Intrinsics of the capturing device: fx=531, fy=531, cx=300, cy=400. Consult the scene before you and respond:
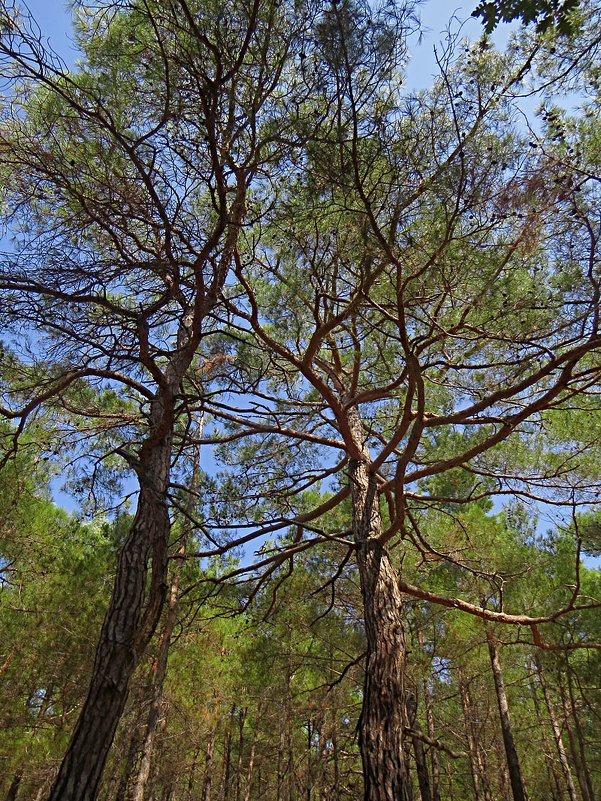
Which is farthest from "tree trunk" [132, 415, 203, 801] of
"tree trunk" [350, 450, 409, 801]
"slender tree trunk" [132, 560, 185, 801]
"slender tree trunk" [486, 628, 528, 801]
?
"slender tree trunk" [486, 628, 528, 801]

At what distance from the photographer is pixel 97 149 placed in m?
3.31

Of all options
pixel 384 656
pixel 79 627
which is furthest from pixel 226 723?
pixel 384 656

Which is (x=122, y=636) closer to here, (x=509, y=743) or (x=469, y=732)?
(x=509, y=743)

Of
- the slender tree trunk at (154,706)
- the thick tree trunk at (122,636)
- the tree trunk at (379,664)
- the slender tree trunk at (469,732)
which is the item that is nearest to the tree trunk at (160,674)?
the slender tree trunk at (154,706)

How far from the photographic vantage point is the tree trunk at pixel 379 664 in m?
2.68

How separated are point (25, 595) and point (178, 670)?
2456 millimetres

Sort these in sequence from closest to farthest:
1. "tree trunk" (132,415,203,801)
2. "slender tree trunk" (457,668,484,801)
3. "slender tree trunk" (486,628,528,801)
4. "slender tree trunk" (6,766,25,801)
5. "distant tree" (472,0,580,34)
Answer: "distant tree" (472,0,580,34)
"tree trunk" (132,415,203,801)
"slender tree trunk" (486,628,528,801)
"slender tree trunk" (6,766,25,801)
"slender tree trunk" (457,668,484,801)

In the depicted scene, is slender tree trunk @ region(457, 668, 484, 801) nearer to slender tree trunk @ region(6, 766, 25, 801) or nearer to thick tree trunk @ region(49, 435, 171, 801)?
slender tree trunk @ region(6, 766, 25, 801)

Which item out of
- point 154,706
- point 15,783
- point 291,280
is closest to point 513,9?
Answer: point 291,280

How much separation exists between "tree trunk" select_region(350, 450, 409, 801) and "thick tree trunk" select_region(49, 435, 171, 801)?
4.31ft

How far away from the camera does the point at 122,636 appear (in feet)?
8.14

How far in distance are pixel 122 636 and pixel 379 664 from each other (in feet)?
4.89

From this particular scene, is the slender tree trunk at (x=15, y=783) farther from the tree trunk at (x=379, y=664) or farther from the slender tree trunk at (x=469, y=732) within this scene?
the slender tree trunk at (x=469, y=732)

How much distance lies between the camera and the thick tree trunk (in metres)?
2.16
